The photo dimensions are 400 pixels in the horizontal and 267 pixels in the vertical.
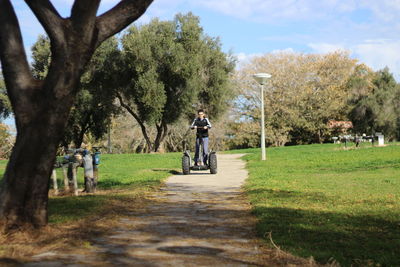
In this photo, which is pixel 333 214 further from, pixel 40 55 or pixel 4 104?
pixel 4 104

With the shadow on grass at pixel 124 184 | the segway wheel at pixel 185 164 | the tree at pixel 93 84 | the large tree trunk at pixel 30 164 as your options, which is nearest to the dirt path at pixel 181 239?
the large tree trunk at pixel 30 164

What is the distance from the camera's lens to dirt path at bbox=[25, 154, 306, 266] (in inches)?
172

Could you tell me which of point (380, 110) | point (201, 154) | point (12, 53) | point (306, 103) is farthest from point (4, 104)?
point (12, 53)

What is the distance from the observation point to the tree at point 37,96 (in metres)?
5.30

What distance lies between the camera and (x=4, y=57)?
211 inches

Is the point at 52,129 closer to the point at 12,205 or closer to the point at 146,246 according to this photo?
the point at 12,205

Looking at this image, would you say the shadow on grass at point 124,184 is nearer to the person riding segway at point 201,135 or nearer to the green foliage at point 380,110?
the person riding segway at point 201,135

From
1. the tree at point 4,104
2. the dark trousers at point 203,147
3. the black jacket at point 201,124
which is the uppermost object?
the tree at point 4,104

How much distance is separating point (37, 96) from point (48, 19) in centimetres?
82

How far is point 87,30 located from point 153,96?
83.2 feet

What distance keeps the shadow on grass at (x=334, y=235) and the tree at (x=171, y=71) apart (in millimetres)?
24324

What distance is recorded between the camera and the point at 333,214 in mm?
6648

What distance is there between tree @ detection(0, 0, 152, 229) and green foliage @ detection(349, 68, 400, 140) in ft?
127

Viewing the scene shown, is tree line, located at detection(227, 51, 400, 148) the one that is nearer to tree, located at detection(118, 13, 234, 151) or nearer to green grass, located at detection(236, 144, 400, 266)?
tree, located at detection(118, 13, 234, 151)
